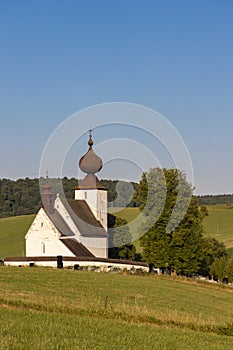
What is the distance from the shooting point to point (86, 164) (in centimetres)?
7556

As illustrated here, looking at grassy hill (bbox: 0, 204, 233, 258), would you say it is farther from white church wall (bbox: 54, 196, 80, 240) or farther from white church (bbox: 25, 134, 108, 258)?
white church wall (bbox: 54, 196, 80, 240)

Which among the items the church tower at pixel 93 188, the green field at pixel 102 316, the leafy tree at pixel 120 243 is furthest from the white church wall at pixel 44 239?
the green field at pixel 102 316

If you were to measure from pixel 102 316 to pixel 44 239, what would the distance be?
4658cm

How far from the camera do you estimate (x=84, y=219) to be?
73688mm

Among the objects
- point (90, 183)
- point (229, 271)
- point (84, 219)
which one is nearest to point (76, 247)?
→ point (84, 219)

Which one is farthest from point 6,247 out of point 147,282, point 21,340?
point 21,340

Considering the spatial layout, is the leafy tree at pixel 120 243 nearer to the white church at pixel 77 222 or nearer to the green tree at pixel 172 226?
the white church at pixel 77 222

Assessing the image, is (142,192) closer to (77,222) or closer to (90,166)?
(77,222)

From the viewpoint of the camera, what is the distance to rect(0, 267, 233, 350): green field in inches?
679

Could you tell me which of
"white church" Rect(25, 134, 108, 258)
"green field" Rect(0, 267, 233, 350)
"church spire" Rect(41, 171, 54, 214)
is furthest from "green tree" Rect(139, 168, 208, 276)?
"church spire" Rect(41, 171, 54, 214)

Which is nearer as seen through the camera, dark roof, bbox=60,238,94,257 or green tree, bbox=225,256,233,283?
dark roof, bbox=60,238,94,257

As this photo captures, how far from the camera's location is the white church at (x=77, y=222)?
2699 inches

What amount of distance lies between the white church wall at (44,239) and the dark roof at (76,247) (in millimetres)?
416

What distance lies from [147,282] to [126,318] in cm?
1996
